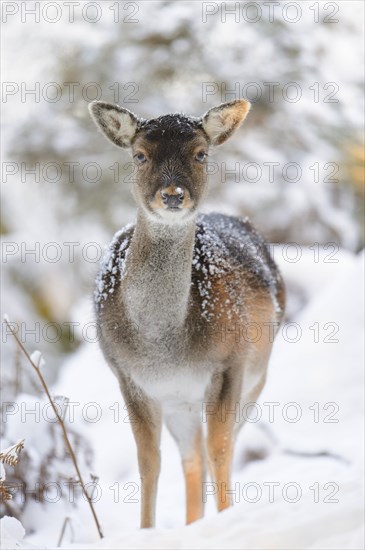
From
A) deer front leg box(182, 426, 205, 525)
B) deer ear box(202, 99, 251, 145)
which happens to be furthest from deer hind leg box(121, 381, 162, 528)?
deer ear box(202, 99, 251, 145)

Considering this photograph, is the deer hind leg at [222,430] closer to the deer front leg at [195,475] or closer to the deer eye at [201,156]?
the deer front leg at [195,475]

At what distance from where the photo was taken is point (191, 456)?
19.1 ft

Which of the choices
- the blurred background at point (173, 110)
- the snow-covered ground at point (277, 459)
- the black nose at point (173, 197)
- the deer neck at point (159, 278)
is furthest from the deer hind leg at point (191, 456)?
the blurred background at point (173, 110)

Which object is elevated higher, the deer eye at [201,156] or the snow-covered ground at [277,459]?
the deer eye at [201,156]

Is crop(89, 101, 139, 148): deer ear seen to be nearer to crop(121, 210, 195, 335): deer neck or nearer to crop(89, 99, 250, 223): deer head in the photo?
crop(89, 99, 250, 223): deer head

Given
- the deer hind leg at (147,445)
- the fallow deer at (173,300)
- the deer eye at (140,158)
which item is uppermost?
the deer eye at (140,158)

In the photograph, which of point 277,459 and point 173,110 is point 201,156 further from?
point 173,110

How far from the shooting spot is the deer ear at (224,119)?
4809 mm

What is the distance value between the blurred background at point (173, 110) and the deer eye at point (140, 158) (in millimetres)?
6673

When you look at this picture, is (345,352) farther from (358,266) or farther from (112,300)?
(112,300)

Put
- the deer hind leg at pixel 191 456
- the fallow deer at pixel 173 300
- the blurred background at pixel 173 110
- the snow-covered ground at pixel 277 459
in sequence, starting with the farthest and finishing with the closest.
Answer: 1. the blurred background at pixel 173 110
2. the deer hind leg at pixel 191 456
3. the fallow deer at pixel 173 300
4. the snow-covered ground at pixel 277 459

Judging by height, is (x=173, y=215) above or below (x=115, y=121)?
below

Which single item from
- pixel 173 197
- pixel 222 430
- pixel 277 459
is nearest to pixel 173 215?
pixel 173 197

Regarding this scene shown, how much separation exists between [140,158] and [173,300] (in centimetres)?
82
